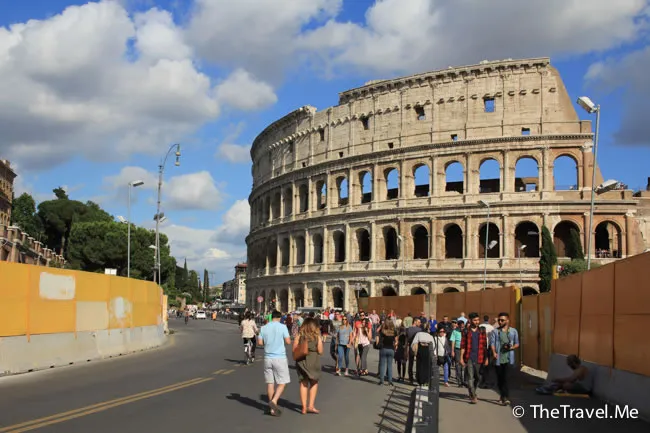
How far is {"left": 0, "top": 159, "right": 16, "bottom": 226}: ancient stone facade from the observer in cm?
7688

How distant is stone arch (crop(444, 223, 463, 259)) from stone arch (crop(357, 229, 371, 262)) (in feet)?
23.1

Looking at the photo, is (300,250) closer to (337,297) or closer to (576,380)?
(337,297)

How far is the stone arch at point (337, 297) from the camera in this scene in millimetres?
59094

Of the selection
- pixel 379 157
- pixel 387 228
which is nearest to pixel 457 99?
pixel 379 157

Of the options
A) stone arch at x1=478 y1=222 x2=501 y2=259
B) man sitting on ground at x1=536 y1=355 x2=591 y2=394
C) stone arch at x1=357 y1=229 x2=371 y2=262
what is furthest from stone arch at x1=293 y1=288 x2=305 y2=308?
man sitting on ground at x1=536 y1=355 x2=591 y2=394

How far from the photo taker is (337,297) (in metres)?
59.8

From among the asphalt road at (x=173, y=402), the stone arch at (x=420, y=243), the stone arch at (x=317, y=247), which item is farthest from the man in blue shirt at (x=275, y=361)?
the stone arch at (x=317, y=247)

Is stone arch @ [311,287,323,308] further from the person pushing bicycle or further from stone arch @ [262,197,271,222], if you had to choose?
the person pushing bicycle

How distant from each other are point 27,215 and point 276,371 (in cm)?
9790

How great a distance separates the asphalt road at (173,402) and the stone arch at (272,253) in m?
50.8

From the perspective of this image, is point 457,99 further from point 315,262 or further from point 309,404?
point 309,404

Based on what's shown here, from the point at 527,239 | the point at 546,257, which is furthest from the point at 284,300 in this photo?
the point at 546,257

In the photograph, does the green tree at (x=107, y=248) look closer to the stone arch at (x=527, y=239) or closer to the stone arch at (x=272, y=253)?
the stone arch at (x=272, y=253)

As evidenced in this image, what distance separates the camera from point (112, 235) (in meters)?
75.8
